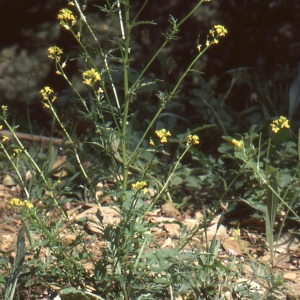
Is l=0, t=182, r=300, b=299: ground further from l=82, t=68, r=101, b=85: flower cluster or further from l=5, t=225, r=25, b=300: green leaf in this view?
l=82, t=68, r=101, b=85: flower cluster

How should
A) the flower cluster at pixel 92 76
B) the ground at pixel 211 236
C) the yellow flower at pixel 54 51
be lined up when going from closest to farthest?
the flower cluster at pixel 92 76 → the yellow flower at pixel 54 51 → the ground at pixel 211 236

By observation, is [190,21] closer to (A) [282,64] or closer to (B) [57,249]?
(A) [282,64]

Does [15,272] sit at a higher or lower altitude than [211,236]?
higher

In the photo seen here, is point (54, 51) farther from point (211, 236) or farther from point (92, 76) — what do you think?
point (211, 236)

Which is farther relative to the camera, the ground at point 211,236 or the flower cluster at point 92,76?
the ground at point 211,236

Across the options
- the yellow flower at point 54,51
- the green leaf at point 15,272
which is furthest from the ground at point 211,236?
the yellow flower at point 54,51

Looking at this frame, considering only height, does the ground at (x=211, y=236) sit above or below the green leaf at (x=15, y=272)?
below

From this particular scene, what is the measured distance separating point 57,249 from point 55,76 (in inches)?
114

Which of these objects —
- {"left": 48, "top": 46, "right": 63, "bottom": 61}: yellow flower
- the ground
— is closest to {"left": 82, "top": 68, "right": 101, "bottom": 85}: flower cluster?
{"left": 48, "top": 46, "right": 63, "bottom": 61}: yellow flower

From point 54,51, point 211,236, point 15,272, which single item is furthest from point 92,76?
point 211,236

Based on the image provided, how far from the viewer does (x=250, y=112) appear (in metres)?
4.87

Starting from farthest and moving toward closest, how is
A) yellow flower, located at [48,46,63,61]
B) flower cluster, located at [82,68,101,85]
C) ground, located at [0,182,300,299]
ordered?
ground, located at [0,182,300,299], yellow flower, located at [48,46,63,61], flower cluster, located at [82,68,101,85]

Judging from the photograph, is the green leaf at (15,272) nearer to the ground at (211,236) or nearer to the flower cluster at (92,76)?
the ground at (211,236)

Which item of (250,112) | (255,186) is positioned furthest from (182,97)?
(255,186)
